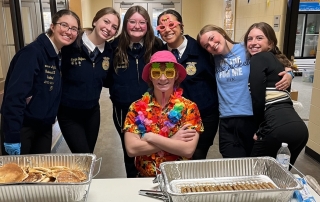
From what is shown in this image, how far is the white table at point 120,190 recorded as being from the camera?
123 cm

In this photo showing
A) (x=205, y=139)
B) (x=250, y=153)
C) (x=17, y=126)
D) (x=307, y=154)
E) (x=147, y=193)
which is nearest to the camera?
(x=147, y=193)

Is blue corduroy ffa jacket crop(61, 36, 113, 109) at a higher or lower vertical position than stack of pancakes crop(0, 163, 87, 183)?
higher

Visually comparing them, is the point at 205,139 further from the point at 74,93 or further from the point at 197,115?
the point at 74,93

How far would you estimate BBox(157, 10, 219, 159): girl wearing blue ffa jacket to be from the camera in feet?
6.63

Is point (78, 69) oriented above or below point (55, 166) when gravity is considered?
above

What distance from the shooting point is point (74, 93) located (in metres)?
2.06

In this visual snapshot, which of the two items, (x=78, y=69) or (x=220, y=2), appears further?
(x=220, y=2)

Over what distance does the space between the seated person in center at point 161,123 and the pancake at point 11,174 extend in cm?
59

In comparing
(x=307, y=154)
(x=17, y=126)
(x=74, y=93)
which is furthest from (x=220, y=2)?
(x=17, y=126)

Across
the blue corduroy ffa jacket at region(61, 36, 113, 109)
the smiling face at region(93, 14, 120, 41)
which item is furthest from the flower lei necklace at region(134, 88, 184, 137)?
the smiling face at region(93, 14, 120, 41)

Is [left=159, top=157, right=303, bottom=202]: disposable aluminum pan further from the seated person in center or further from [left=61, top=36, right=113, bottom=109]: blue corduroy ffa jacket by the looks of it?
[left=61, top=36, right=113, bottom=109]: blue corduroy ffa jacket

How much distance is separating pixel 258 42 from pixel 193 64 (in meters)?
0.46

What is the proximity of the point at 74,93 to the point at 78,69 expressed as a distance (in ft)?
0.58

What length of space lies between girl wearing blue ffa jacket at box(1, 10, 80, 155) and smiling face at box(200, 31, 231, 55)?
876 mm
